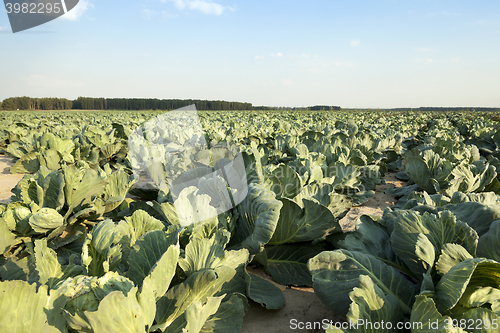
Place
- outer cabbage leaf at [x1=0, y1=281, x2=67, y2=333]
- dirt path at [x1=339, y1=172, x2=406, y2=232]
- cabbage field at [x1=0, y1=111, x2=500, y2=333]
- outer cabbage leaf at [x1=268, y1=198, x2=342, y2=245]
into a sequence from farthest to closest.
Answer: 1. dirt path at [x1=339, y1=172, x2=406, y2=232]
2. outer cabbage leaf at [x1=268, y1=198, x2=342, y2=245]
3. cabbage field at [x1=0, y1=111, x2=500, y2=333]
4. outer cabbage leaf at [x1=0, y1=281, x2=67, y2=333]

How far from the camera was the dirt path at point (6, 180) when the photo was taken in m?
3.87

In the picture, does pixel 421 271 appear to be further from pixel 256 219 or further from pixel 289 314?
pixel 256 219

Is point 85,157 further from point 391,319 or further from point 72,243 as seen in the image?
point 391,319

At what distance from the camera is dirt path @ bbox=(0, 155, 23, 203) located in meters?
3.87

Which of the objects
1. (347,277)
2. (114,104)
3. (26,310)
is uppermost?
(114,104)

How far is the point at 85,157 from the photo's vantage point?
532 cm

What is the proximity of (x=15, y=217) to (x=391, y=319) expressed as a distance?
256 centimetres

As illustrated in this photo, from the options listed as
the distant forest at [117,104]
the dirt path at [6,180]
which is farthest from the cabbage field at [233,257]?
the distant forest at [117,104]

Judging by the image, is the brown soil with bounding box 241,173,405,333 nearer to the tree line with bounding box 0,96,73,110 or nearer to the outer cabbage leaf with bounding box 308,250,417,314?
the outer cabbage leaf with bounding box 308,250,417,314

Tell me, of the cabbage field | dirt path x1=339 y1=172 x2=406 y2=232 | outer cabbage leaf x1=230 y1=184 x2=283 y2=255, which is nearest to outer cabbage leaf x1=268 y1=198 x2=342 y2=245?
the cabbage field

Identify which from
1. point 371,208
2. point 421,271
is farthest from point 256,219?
point 371,208

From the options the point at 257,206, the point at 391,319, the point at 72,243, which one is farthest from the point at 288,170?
the point at 72,243

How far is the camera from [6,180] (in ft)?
15.5

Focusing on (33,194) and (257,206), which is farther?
(33,194)
